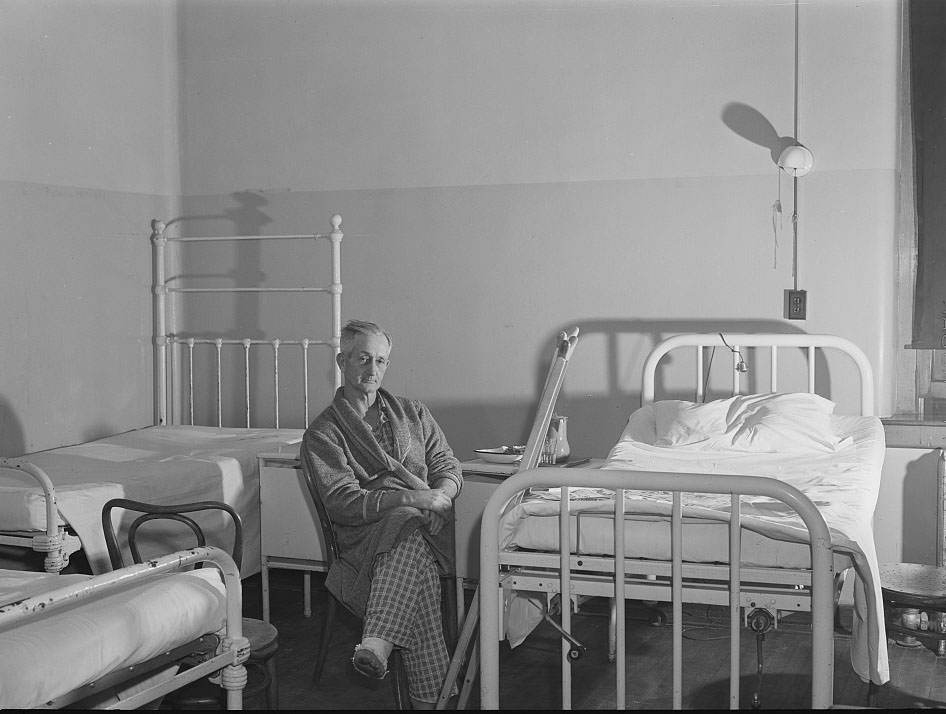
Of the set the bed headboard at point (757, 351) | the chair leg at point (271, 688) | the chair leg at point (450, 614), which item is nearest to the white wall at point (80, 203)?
the chair leg at point (450, 614)

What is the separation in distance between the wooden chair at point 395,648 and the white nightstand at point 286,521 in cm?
30

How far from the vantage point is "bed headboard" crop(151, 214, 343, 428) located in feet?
14.7

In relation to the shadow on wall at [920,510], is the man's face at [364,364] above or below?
above

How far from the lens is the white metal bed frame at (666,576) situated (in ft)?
6.48

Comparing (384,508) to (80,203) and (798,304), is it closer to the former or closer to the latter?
(798,304)

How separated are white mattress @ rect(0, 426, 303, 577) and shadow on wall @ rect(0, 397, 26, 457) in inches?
3.7

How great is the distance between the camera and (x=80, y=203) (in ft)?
13.9

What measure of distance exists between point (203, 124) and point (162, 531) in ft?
6.65

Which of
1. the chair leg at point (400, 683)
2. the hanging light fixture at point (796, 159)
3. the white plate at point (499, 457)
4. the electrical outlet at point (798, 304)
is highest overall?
the hanging light fixture at point (796, 159)

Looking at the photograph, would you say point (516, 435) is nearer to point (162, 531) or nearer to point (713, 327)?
point (713, 327)

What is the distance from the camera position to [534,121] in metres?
4.18

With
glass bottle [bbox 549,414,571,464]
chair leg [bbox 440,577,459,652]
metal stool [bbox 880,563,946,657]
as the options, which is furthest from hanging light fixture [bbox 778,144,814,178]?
chair leg [bbox 440,577,459,652]

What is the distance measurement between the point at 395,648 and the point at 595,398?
169cm

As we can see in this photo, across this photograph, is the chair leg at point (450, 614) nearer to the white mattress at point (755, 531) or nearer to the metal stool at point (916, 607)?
the white mattress at point (755, 531)
